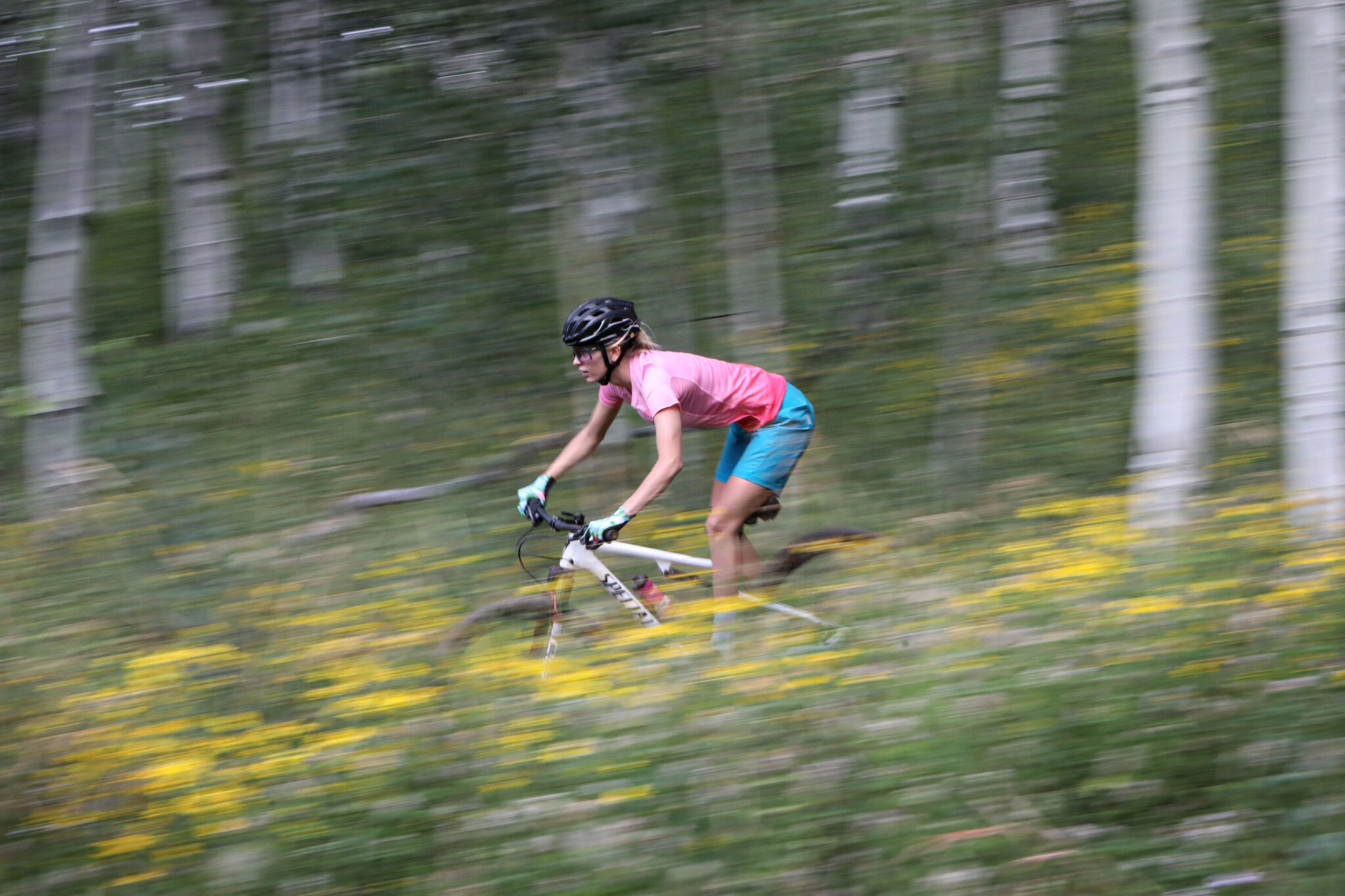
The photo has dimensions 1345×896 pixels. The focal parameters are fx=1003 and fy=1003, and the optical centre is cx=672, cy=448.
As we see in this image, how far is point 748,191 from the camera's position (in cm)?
710

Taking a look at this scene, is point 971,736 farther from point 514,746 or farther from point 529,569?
point 529,569

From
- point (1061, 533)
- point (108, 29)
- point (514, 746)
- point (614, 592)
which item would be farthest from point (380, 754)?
point (108, 29)

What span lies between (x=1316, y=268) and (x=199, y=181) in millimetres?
7535

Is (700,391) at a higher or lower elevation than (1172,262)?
lower

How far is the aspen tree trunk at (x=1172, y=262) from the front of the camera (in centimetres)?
501

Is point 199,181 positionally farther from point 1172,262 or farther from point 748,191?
point 1172,262

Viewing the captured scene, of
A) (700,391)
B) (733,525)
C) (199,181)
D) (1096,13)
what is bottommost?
(733,525)

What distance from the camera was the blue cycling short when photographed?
205 inches

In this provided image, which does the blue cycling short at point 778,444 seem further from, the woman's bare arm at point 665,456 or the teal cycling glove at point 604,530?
the teal cycling glove at point 604,530

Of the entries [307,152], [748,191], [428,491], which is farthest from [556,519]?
[307,152]

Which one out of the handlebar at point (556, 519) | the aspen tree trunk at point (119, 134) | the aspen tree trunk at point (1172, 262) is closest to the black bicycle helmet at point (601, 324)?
the handlebar at point (556, 519)

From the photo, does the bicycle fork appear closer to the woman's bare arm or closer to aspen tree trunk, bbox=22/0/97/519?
the woman's bare arm

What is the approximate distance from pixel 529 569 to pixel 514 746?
6.49 ft

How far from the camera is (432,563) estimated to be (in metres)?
6.15
